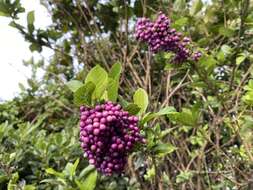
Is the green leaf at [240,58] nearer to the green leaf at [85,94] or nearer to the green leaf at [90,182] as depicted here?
the green leaf at [90,182]

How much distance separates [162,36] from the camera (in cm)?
199

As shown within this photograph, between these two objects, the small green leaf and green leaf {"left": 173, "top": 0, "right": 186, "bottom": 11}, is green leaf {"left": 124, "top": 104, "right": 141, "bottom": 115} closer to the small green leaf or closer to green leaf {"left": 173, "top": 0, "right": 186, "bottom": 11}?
green leaf {"left": 173, "top": 0, "right": 186, "bottom": 11}

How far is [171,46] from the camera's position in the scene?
1986 mm

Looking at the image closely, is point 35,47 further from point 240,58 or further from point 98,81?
point 98,81

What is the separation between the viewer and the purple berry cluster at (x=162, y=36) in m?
1.97

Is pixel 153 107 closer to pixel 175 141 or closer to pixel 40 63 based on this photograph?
pixel 175 141

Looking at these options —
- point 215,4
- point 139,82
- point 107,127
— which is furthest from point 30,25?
point 107,127

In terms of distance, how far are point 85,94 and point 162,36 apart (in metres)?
0.77

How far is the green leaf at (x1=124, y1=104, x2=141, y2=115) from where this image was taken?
4.49 feet

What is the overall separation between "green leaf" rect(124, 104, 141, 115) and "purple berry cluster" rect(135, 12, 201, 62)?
0.62 metres

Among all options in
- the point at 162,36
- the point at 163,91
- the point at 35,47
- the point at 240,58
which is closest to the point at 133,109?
the point at 162,36

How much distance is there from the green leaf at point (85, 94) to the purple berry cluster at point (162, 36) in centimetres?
71

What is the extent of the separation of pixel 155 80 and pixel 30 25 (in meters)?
1.07

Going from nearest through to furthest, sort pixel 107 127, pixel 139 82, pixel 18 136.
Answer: pixel 107 127 < pixel 18 136 < pixel 139 82
